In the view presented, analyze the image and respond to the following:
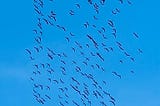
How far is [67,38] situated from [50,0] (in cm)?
325

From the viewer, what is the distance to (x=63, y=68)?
29.5 metres

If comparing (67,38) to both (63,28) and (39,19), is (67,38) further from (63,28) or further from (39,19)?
(39,19)

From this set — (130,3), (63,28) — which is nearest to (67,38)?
(63,28)

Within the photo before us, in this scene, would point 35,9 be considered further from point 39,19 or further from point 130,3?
point 130,3

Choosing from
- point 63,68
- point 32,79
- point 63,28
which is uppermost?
point 63,28

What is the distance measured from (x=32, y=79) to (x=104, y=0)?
7.95 m

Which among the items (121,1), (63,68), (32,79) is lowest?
(32,79)

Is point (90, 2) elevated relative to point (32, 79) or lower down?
elevated

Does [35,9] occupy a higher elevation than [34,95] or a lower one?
higher

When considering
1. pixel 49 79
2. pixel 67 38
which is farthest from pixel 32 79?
pixel 67 38

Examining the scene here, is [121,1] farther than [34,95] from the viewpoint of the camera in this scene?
No

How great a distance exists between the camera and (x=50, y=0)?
2848cm

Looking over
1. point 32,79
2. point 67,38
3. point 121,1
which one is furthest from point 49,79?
point 121,1

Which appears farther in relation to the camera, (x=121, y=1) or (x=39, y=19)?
(x=39, y=19)
